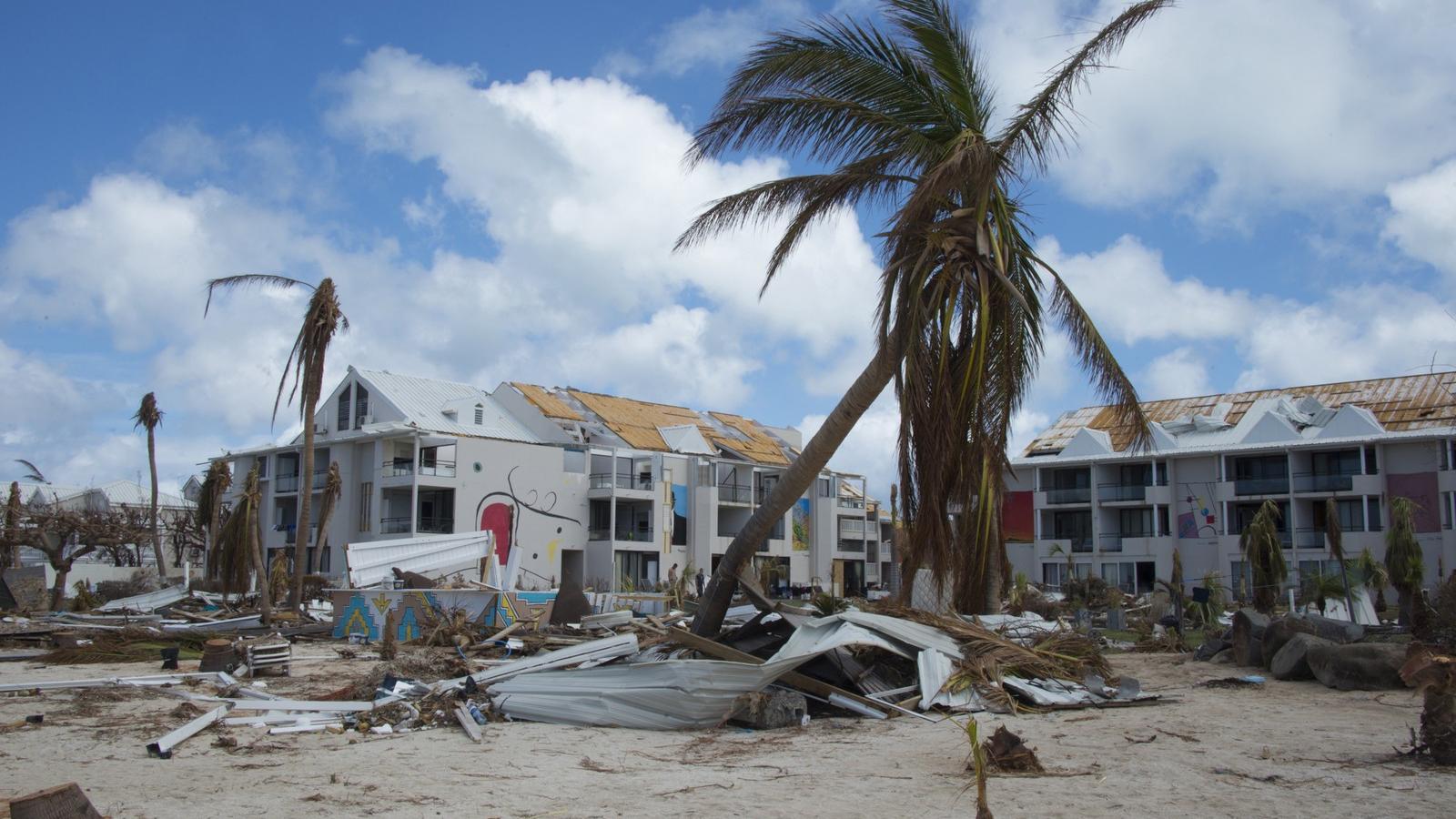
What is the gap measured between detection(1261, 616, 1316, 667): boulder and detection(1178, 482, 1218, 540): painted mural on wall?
122 ft

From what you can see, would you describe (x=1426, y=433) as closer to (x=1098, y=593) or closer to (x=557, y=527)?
(x=1098, y=593)

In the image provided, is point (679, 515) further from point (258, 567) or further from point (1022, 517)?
point (258, 567)

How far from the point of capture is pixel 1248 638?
44.2 feet

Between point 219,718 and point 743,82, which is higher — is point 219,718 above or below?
below

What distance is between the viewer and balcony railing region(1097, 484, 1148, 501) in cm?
4966

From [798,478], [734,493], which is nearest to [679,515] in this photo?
[734,493]

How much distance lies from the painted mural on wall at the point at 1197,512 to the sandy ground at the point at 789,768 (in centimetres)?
3963

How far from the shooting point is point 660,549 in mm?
52250

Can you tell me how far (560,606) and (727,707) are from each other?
11.1 meters

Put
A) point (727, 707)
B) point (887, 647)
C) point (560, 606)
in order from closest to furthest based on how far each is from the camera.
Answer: point (727, 707), point (887, 647), point (560, 606)

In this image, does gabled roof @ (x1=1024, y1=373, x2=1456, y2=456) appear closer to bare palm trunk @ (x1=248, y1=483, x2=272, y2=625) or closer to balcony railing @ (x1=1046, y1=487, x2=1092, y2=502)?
balcony railing @ (x1=1046, y1=487, x2=1092, y2=502)

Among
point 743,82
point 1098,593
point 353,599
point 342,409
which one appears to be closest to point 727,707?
point 743,82

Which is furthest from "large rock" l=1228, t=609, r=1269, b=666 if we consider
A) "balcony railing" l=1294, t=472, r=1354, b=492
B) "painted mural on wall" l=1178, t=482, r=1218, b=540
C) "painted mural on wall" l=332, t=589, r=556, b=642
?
"painted mural on wall" l=1178, t=482, r=1218, b=540

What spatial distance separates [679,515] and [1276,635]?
138 ft
